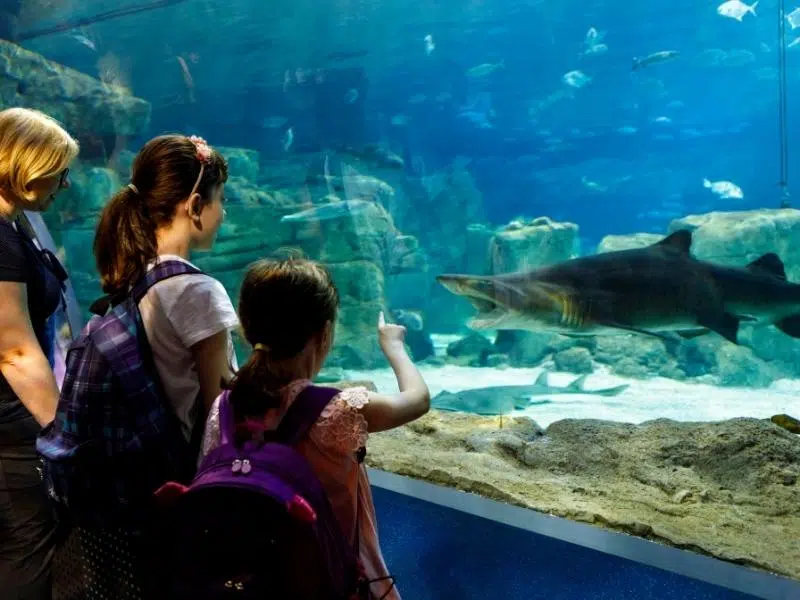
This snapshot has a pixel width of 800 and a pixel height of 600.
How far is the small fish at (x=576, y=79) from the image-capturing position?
9.88 metres

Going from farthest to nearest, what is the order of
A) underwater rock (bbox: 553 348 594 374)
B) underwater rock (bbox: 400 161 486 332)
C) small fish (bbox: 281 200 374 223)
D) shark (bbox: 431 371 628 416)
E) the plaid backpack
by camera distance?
1. underwater rock (bbox: 400 161 486 332)
2. small fish (bbox: 281 200 374 223)
3. underwater rock (bbox: 553 348 594 374)
4. shark (bbox: 431 371 628 416)
5. the plaid backpack

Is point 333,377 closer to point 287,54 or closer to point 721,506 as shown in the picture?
point 287,54

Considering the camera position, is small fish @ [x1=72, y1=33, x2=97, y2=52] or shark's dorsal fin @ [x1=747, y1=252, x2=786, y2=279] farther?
small fish @ [x1=72, y1=33, x2=97, y2=52]

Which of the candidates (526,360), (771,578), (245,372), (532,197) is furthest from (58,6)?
(771,578)

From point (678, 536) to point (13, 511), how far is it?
5.54 ft

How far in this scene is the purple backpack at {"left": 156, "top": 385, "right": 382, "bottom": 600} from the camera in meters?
1.05

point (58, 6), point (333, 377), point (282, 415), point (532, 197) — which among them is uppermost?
point (58, 6)

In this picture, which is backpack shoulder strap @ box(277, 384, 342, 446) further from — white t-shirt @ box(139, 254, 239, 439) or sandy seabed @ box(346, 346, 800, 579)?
sandy seabed @ box(346, 346, 800, 579)

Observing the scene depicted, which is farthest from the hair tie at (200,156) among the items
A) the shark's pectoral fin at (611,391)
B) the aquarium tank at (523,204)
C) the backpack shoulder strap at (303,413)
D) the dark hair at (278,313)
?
the shark's pectoral fin at (611,391)

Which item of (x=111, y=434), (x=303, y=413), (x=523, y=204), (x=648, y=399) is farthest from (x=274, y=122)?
(x=303, y=413)

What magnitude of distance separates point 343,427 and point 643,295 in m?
3.35

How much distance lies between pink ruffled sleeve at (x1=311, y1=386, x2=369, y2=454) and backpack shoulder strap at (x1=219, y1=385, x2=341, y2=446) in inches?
0.6

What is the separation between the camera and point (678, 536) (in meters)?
1.79

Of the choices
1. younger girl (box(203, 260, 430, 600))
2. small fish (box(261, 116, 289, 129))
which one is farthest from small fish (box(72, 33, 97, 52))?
younger girl (box(203, 260, 430, 600))
